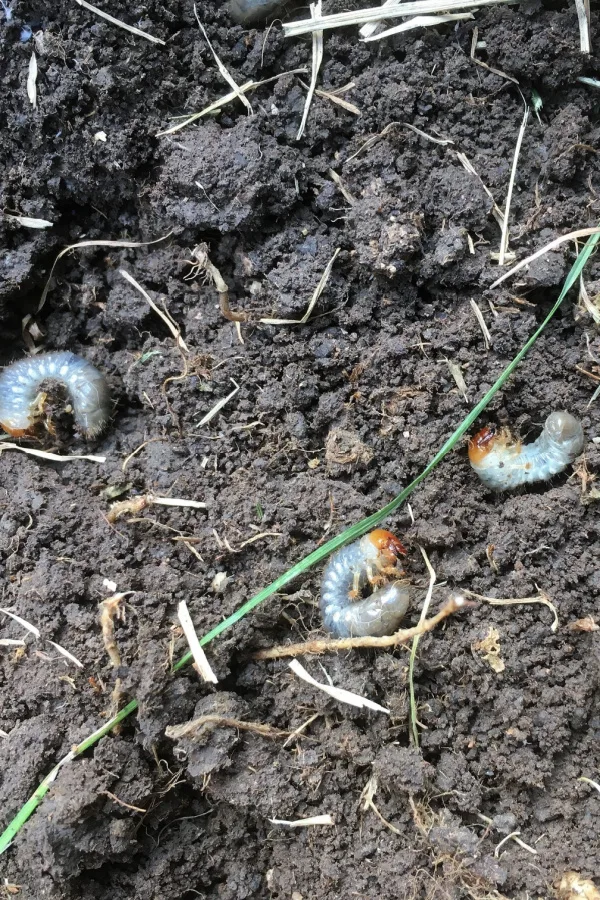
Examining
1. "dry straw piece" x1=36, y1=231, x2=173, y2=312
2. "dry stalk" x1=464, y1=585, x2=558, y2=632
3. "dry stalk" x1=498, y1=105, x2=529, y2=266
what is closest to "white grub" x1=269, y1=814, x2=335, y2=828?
"dry stalk" x1=464, y1=585, x2=558, y2=632

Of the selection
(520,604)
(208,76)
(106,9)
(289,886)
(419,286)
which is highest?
(106,9)

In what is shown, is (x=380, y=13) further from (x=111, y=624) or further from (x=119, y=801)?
(x=119, y=801)

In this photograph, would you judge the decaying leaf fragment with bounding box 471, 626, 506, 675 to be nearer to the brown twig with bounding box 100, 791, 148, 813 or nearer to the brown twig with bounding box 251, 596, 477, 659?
the brown twig with bounding box 251, 596, 477, 659

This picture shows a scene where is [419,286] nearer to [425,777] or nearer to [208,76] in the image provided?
[208,76]

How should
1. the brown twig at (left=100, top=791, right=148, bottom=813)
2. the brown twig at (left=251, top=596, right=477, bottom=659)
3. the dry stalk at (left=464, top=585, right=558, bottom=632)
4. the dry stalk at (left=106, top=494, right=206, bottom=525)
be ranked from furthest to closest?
the dry stalk at (left=106, top=494, right=206, bottom=525) < the dry stalk at (left=464, top=585, right=558, bottom=632) < the brown twig at (left=100, top=791, right=148, bottom=813) < the brown twig at (left=251, top=596, right=477, bottom=659)

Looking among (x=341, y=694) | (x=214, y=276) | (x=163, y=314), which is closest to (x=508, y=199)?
(x=214, y=276)

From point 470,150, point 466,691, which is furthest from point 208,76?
point 466,691

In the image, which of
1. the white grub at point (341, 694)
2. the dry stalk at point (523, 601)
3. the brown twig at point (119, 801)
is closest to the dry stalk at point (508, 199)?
the dry stalk at point (523, 601)

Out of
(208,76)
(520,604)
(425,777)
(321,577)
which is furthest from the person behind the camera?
(208,76)
